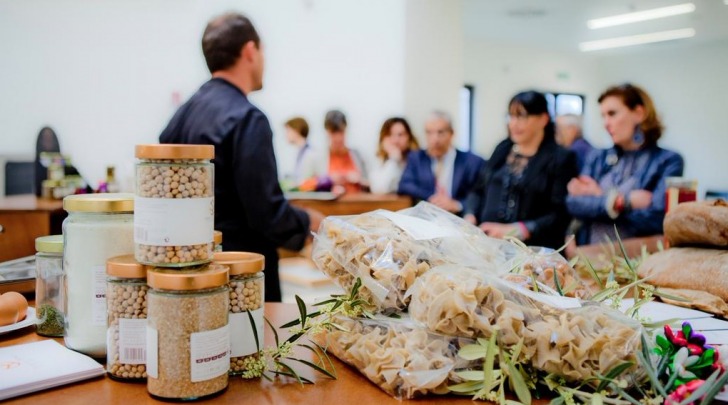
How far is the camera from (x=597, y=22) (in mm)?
8547

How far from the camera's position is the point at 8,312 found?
109cm

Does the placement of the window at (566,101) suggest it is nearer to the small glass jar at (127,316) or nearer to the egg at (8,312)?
the egg at (8,312)

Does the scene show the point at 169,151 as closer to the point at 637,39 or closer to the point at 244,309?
the point at 244,309

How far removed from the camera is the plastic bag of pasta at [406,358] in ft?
2.65

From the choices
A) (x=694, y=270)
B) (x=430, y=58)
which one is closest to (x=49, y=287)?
(x=694, y=270)

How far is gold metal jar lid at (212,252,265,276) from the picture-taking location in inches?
34.5

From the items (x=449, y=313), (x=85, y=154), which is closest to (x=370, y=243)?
(x=449, y=313)

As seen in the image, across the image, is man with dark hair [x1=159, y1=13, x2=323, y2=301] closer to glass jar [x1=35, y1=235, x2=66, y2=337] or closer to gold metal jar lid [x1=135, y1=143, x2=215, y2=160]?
glass jar [x1=35, y1=235, x2=66, y2=337]

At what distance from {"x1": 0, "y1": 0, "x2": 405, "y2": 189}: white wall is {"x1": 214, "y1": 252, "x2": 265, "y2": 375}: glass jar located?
17.2 feet

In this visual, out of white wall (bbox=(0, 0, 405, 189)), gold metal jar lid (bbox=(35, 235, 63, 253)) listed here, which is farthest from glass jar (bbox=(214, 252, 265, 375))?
white wall (bbox=(0, 0, 405, 189))

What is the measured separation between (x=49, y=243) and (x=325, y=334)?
1.69ft

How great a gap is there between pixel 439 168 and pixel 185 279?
3583 millimetres

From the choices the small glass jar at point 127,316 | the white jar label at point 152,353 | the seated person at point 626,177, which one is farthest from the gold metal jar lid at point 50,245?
the seated person at point 626,177

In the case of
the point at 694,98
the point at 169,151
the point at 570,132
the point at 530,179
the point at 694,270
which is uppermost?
the point at 694,98
